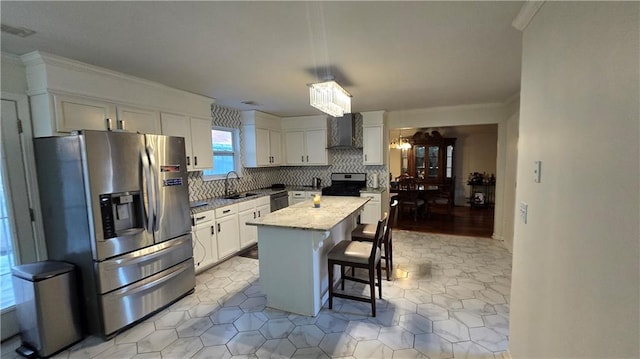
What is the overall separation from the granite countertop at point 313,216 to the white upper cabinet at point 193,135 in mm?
1539

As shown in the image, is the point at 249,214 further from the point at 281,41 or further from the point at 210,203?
the point at 281,41

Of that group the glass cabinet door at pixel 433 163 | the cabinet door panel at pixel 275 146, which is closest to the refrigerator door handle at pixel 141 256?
the cabinet door panel at pixel 275 146

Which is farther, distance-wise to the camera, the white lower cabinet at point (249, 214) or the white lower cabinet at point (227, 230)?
the white lower cabinet at point (249, 214)

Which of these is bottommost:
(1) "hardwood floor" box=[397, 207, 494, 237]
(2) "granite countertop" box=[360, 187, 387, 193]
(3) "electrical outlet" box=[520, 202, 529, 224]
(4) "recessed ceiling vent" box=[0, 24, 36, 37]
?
(1) "hardwood floor" box=[397, 207, 494, 237]

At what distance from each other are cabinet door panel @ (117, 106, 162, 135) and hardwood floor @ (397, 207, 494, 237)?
184 inches

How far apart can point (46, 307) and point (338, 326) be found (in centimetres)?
229

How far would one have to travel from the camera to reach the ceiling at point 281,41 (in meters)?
1.65

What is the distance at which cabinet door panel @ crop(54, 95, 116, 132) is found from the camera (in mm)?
2373

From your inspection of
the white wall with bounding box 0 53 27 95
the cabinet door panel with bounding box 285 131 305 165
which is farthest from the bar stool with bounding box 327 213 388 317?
the cabinet door panel with bounding box 285 131 305 165

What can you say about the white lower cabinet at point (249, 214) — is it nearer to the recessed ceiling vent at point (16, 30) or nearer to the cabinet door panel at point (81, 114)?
the cabinet door panel at point (81, 114)

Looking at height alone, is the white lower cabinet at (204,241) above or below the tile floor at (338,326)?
above

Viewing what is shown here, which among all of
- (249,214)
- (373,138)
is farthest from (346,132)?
(249,214)

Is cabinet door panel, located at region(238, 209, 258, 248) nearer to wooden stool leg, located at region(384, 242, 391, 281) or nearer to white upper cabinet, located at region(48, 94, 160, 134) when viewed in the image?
white upper cabinet, located at region(48, 94, 160, 134)

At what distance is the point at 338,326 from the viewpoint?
2.41 m
